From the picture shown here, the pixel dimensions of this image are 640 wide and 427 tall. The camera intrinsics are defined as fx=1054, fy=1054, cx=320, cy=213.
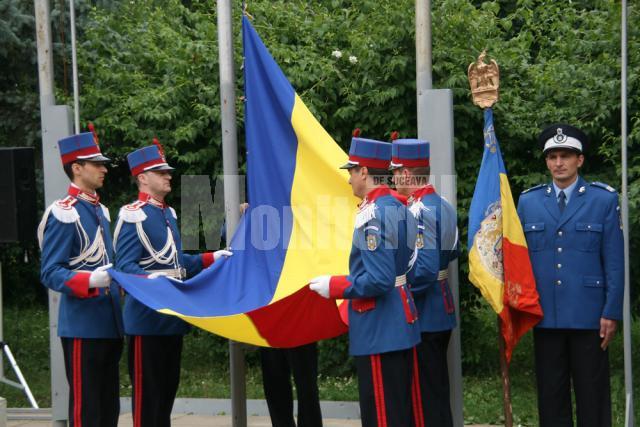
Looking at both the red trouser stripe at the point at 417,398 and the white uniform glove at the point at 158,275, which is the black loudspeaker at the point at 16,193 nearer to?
the white uniform glove at the point at 158,275

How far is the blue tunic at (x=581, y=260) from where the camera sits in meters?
5.75

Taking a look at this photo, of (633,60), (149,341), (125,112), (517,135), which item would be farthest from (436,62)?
(149,341)

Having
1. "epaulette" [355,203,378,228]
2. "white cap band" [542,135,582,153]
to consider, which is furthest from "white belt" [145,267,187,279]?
"white cap band" [542,135,582,153]

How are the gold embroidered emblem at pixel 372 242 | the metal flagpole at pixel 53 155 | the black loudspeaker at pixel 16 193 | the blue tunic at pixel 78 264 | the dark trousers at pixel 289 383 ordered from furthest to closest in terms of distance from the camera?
the black loudspeaker at pixel 16 193 < the metal flagpole at pixel 53 155 < the dark trousers at pixel 289 383 < the blue tunic at pixel 78 264 < the gold embroidered emblem at pixel 372 242

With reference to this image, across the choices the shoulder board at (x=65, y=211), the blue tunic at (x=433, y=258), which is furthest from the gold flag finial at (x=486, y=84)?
the shoulder board at (x=65, y=211)

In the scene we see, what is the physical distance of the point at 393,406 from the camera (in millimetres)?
5258

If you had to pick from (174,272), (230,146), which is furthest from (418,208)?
(174,272)

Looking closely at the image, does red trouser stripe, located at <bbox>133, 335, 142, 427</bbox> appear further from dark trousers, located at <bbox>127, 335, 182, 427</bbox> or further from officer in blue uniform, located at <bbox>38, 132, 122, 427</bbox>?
officer in blue uniform, located at <bbox>38, 132, 122, 427</bbox>

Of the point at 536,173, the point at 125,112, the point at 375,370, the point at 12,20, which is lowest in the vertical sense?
the point at 375,370

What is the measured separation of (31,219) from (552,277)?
3.82 metres

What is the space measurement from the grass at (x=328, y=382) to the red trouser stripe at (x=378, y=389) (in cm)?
277

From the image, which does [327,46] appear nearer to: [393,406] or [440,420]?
[440,420]

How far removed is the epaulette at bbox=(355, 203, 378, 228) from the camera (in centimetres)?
521

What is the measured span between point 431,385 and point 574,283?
103 cm
